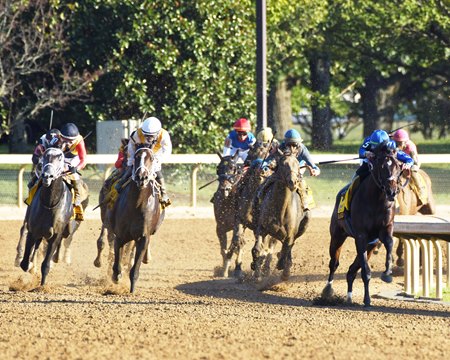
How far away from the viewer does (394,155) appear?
458 inches

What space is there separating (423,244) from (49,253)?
13.6 ft

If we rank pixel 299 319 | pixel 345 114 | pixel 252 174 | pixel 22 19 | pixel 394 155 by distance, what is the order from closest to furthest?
1. pixel 299 319
2. pixel 394 155
3. pixel 252 174
4. pixel 22 19
5. pixel 345 114

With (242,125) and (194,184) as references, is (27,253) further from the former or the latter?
(194,184)

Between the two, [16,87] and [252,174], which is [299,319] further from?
[16,87]

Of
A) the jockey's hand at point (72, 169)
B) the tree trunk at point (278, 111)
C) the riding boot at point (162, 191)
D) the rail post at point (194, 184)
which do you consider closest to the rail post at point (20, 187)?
the rail post at point (194, 184)

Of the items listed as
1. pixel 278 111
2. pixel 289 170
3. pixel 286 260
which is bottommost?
pixel 286 260

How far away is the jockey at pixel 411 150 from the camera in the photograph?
15.6 metres

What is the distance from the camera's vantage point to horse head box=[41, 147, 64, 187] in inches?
511

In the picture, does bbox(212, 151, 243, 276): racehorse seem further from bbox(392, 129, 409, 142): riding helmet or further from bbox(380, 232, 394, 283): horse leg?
bbox(380, 232, 394, 283): horse leg

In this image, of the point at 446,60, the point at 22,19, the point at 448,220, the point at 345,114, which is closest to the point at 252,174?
the point at 448,220

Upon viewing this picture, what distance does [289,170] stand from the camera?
44.9 feet

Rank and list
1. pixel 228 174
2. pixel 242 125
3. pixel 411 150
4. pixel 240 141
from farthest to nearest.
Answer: pixel 240 141, pixel 242 125, pixel 411 150, pixel 228 174

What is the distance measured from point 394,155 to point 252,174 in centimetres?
374

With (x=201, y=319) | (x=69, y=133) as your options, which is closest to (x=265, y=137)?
(x=69, y=133)
